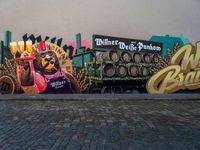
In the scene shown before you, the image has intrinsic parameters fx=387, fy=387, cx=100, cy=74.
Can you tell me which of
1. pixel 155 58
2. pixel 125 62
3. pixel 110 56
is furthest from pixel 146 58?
pixel 110 56

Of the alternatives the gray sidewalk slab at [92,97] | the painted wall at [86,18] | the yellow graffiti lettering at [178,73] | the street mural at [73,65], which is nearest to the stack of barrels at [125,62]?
the street mural at [73,65]

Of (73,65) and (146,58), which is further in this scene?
(146,58)

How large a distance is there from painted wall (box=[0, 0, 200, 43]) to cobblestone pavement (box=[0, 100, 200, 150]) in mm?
3754

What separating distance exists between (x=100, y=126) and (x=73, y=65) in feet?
22.7

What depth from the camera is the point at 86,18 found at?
1471 cm

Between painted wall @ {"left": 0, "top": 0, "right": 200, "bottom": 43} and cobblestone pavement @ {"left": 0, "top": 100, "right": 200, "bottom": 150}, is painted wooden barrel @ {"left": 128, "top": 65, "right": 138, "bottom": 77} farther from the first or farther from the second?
cobblestone pavement @ {"left": 0, "top": 100, "right": 200, "bottom": 150}

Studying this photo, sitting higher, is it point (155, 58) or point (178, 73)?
point (155, 58)

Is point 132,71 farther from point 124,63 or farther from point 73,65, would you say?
point 73,65

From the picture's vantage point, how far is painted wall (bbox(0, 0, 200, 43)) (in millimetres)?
14602

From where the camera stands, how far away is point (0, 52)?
47.5ft

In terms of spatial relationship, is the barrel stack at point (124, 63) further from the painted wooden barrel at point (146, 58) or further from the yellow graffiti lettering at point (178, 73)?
the yellow graffiti lettering at point (178, 73)

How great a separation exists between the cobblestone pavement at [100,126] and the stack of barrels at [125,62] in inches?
112

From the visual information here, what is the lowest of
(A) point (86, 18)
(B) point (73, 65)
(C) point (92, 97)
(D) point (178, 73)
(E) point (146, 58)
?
(C) point (92, 97)

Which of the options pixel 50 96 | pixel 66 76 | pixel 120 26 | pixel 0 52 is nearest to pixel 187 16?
pixel 120 26
